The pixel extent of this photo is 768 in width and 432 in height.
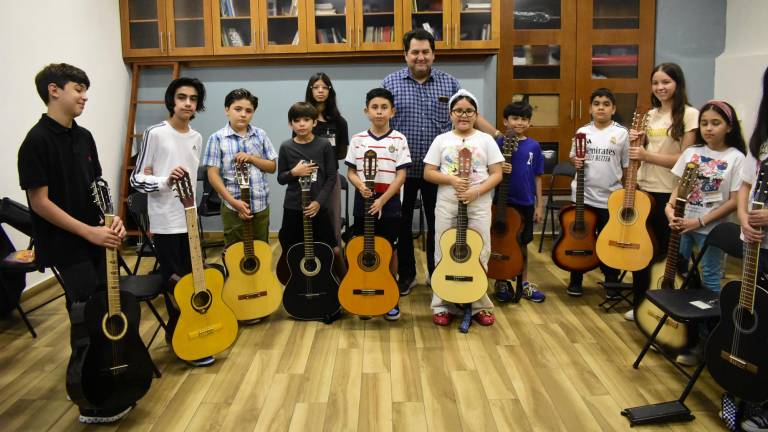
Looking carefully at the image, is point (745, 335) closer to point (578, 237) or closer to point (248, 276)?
point (578, 237)

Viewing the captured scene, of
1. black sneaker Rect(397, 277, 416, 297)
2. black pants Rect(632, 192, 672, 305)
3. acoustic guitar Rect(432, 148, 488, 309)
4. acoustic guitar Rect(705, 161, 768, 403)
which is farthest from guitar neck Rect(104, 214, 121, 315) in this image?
black pants Rect(632, 192, 672, 305)

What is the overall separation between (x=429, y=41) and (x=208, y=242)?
298cm

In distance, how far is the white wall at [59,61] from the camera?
3852 mm

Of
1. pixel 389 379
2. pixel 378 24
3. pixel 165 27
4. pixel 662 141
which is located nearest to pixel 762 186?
pixel 662 141

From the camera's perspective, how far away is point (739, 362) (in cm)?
213

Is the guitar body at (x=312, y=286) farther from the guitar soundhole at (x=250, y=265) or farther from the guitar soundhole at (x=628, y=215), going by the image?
the guitar soundhole at (x=628, y=215)

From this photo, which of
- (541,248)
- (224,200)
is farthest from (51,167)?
(541,248)

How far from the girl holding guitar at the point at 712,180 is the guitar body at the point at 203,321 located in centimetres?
214

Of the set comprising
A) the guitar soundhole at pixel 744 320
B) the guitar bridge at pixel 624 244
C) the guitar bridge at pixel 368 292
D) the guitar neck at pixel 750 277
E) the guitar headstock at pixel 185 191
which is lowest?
the guitar bridge at pixel 368 292

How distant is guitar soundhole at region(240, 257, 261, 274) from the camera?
326cm

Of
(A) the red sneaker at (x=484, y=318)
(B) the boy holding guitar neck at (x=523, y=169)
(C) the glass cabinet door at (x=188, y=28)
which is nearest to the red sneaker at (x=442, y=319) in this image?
(A) the red sneaker at (x=484, y=318)

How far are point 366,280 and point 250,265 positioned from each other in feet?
2.10

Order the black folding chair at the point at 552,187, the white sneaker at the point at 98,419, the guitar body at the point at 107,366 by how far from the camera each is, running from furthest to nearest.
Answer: the black folding chair at the point at 552,187 → the white sneaker at the point at 98,419 → the guitar body at the point at 107,366

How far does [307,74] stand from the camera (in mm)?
5477
